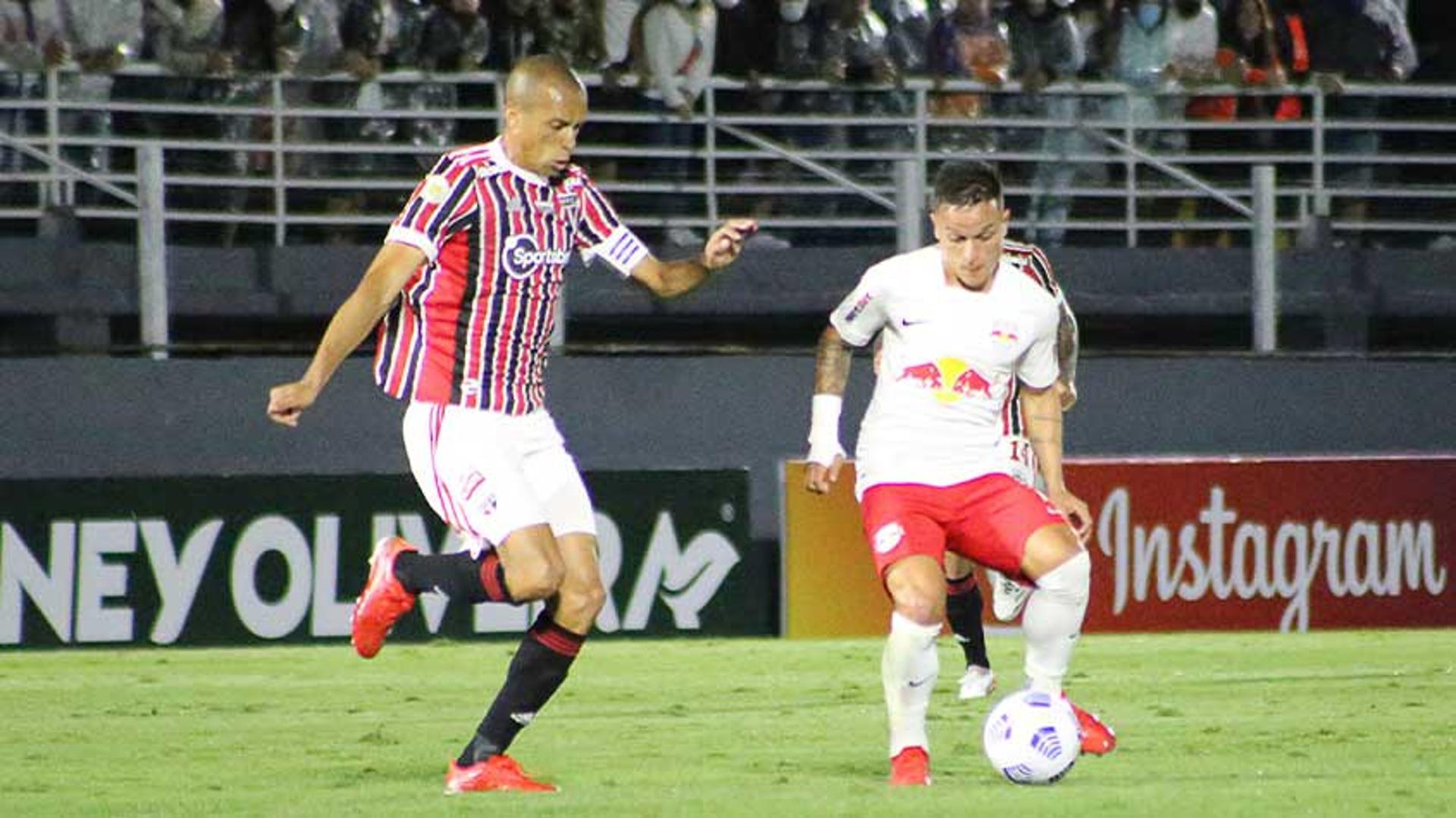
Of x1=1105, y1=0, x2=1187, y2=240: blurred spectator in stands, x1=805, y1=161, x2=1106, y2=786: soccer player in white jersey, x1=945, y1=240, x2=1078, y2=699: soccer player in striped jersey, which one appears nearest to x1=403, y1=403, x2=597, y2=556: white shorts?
x1=805, y1=161, x2=1106, y2=786: soccer player in white jersey

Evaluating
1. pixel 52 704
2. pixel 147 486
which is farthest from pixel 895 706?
pixel 147 486

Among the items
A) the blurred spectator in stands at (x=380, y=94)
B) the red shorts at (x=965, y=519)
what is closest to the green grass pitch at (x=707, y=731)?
the red shorts at (x=965, y=519)

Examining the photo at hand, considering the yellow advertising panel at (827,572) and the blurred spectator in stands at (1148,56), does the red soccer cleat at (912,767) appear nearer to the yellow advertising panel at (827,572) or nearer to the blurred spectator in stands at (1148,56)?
the yellow advertising panel at (827,572)

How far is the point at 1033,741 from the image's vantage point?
25.2 ft

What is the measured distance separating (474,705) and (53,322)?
219 inches

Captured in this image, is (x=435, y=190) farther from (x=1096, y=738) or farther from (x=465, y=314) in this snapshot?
(x=1096, y=738)

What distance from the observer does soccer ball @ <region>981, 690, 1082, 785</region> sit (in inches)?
302

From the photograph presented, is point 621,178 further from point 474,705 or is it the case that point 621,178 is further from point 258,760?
point 258,760

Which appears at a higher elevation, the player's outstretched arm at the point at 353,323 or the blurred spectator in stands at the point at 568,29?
the blurred spectator in stands at the point at 568,29

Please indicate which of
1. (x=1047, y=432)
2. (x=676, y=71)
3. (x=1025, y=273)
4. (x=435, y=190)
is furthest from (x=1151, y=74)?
(x=435, y=190)

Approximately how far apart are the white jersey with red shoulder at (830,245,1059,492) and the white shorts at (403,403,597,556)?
3.06 ft

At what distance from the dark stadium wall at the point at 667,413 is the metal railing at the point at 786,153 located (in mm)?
1033

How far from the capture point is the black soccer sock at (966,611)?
10727mm

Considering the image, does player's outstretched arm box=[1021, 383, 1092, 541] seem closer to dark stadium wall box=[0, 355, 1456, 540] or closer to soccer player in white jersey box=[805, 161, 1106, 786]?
soccer player in white jersey box=[805, 161, 1106, 786]
